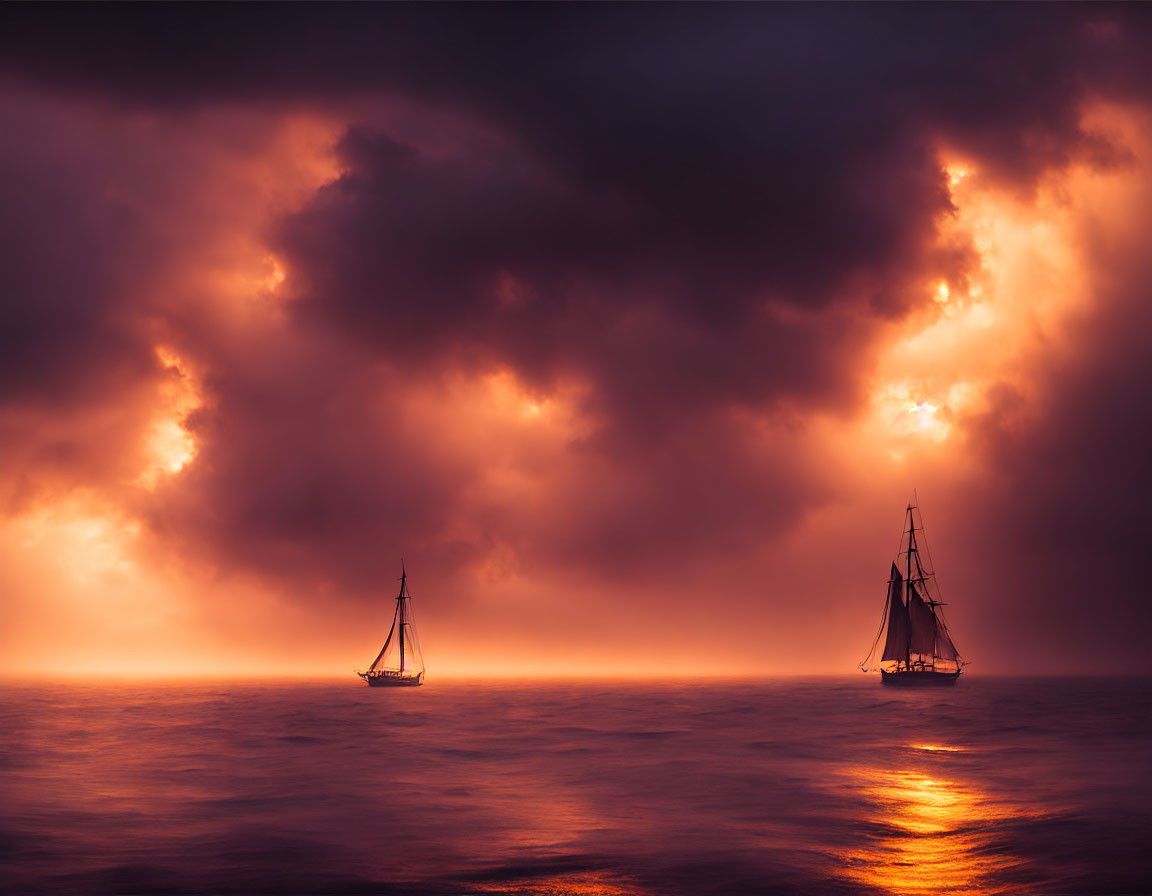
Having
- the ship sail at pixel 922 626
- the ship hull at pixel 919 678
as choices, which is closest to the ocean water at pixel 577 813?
the ship sail at pixel 922 626

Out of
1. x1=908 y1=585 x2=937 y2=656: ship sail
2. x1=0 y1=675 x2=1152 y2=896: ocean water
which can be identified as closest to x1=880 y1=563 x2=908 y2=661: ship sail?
x1=908 y1=585 x2=937 y2=656: ship sail

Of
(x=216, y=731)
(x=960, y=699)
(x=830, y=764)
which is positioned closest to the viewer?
(x=830, y=764)

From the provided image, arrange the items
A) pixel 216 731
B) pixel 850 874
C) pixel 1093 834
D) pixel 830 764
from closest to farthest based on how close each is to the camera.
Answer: pixel 850 874
pixel 1093 834
pixel 830 764
pixel 216 731

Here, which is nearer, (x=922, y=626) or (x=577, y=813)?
(x=577, y=813)

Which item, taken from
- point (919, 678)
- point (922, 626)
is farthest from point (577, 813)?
point (919, 678)

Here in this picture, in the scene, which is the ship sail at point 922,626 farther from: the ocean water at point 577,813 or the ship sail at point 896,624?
the ocean water at point 577,813

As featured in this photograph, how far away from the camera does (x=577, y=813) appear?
1597 inches

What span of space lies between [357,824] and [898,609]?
15316 centimetres

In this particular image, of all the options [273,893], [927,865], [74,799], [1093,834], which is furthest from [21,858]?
[1093,834]

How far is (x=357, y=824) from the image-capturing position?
1512 inches

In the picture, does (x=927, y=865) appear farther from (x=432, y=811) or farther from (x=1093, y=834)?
(x=432, y=811)

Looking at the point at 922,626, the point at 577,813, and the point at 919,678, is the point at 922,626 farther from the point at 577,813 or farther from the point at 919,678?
the point at 577,813

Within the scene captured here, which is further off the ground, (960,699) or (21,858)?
(21,858)

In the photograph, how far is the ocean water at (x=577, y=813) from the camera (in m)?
28.5
